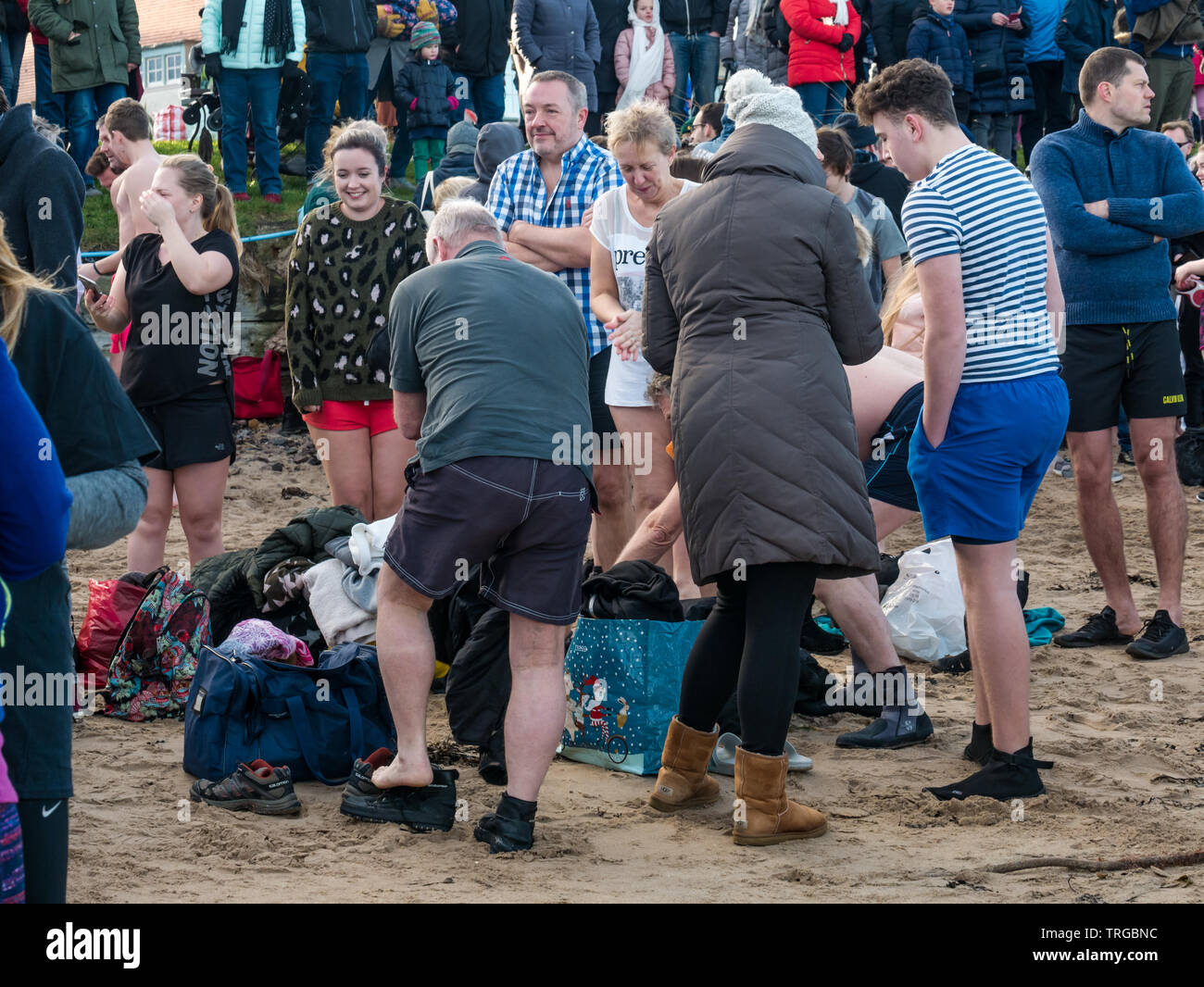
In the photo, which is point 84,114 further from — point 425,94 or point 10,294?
point 10,294

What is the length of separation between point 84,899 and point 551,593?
140 cm

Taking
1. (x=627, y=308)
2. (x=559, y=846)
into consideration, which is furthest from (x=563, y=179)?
(x=559, y=846)

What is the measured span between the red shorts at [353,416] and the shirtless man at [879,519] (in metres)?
1.22

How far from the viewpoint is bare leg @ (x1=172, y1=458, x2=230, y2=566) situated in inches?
214

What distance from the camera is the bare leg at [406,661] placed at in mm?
3781

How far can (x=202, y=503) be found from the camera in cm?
551

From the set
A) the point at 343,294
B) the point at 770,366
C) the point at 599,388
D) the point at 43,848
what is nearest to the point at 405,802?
the point at 770,366

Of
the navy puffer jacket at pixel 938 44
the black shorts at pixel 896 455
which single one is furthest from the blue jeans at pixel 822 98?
the black shorts at pixel 896 455

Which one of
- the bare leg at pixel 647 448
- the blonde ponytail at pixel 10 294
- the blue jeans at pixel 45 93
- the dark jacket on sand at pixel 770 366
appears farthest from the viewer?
the blue jeans at pixel 45 93

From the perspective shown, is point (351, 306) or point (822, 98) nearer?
→ point (351, 306)

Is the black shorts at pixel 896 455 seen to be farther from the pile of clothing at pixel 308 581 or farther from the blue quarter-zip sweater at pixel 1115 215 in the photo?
the pile of clothing at pixel 308 581

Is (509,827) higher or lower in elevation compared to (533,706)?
lower

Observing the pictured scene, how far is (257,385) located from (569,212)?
Result: 508cm
